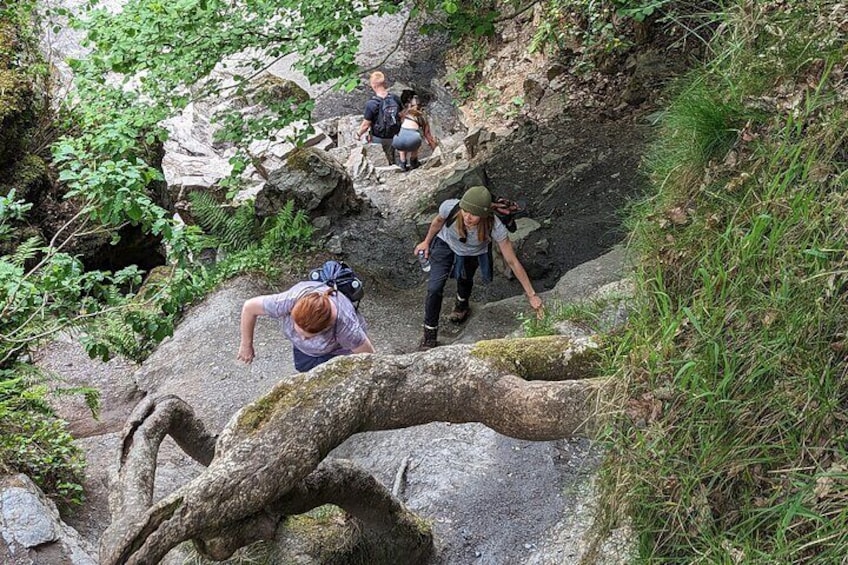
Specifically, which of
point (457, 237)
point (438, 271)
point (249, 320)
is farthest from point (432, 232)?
point (249, 320)

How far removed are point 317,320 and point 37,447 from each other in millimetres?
2961

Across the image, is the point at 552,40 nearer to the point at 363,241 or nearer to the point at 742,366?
the point at 363,241

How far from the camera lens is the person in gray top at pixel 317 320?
16.0ft

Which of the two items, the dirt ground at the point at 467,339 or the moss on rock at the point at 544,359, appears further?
the dirt ground at the point at 467,339

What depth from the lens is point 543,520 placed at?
487cm

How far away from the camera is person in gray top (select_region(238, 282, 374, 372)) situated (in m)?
4.89

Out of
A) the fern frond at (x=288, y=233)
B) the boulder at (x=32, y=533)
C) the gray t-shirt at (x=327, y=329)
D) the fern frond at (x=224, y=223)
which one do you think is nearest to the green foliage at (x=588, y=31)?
the fern frond at (x=288, y=233)

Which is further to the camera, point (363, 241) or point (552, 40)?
point (552, 40)

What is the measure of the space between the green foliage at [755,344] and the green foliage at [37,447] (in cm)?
482

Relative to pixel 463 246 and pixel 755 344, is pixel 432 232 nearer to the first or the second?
pixel 463 246

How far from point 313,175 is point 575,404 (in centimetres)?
829

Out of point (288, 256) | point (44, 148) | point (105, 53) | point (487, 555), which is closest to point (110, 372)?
point (288, 256)

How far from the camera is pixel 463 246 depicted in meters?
7.03

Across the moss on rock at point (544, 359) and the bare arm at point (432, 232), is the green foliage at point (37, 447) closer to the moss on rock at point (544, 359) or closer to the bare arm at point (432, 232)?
the bare arm at point (432, 232)
